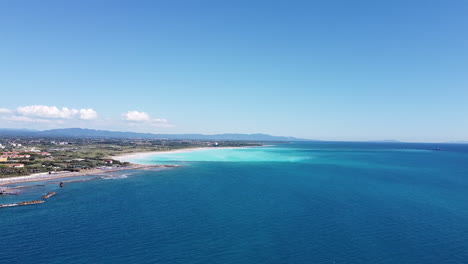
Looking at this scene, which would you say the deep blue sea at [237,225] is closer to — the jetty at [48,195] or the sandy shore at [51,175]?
the jetty at [48,195]

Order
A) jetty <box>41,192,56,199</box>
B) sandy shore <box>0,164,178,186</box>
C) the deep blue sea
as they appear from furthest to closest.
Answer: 1. sandy shore <box>0,164,178,186</box>
2. jetty <box>41,192,56,199</box>
3. the deep blue sea

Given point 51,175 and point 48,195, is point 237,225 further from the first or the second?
point 51,175

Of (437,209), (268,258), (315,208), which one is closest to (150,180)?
(315,208)

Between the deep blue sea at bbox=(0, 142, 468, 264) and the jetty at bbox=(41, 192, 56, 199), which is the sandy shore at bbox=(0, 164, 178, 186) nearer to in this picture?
the deep blue sea at bbox=(0, 142, 468, 264)

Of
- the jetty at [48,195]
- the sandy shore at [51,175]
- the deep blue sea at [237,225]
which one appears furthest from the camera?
the sandy shore at [51,175]

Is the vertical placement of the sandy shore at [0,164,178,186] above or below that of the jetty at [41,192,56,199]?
above

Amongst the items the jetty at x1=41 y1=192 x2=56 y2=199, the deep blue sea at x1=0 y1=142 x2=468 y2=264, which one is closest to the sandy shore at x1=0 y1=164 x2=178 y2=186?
the deep blue sea at x1=0 y1=142 x2=468 y2=264

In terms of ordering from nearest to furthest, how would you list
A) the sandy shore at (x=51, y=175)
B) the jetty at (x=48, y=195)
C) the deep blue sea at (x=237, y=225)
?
the deep blue sea at (x=237, y=225) → the jetty at (x=48, y=195) → the sandy shore at (x=51, y=175)

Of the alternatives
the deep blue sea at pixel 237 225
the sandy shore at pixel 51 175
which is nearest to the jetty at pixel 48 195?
the deep blue sea at pixel 237 225

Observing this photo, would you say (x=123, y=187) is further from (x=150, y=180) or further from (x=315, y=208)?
(x=315, y=208)
